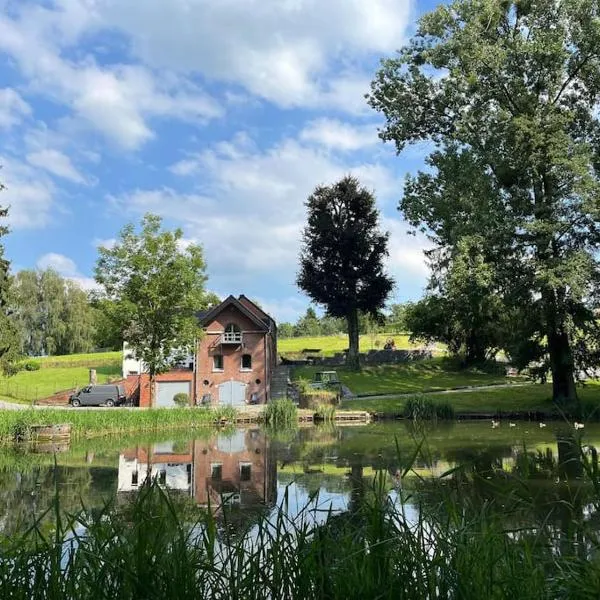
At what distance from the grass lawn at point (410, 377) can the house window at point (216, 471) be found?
2479 cm

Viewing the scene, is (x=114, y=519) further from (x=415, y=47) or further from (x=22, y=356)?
(x=22, y=356)

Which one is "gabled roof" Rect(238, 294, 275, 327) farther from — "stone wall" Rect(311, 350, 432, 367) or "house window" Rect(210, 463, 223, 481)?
"house window" Rect(210, 463, 223, 481)

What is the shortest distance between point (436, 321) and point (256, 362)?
1329 centimetres

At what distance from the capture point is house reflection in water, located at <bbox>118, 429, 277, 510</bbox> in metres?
13.7

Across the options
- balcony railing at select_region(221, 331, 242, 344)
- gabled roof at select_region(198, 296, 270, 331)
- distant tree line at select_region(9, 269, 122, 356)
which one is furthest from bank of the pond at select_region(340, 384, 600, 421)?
distant tree line at select_region(9, 269, 122, 356)

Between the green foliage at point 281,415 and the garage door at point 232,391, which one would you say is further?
the garage door at point 232,391

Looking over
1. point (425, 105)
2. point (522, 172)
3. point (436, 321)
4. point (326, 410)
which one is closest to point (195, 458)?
point (326, 410)

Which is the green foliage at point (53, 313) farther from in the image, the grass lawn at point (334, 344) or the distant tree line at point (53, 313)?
the grass lawn at point (334, 344)

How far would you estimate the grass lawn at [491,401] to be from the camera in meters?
33.3

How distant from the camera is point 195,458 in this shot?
65.5ft

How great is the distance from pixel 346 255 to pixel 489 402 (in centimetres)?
1829

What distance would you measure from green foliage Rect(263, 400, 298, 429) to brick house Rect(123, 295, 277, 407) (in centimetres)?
1180

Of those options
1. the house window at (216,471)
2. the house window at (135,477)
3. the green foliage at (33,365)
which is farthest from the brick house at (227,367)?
the house window at (135,477)

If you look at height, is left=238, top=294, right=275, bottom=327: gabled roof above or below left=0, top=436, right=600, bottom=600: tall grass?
above
